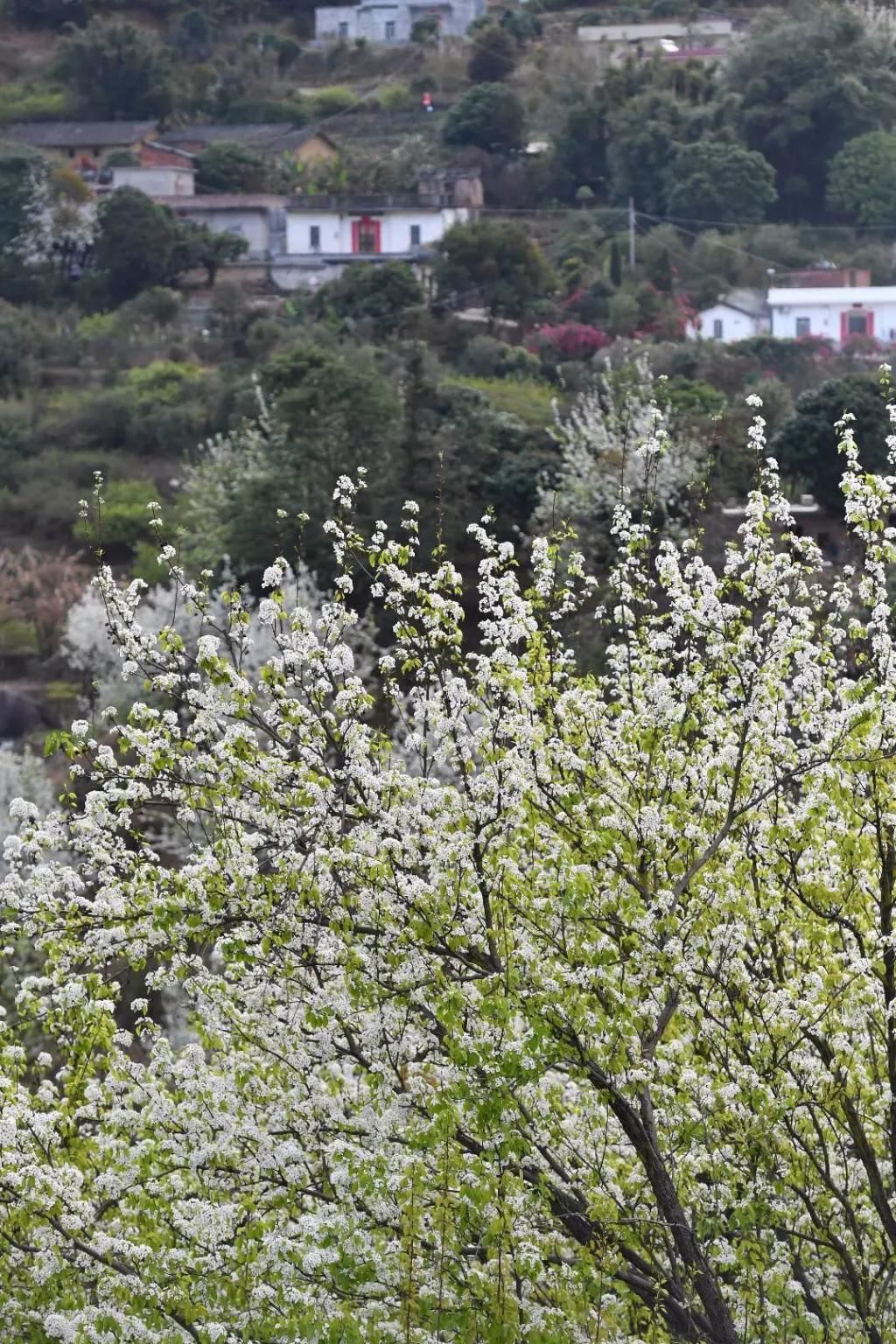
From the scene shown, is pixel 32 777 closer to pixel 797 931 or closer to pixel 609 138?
pixel 797 931

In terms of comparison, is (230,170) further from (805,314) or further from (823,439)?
(823,439)

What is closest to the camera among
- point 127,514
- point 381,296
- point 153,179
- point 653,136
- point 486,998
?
point 486,998

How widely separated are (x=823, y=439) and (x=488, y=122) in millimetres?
32695

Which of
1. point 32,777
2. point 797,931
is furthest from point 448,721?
point 32,777

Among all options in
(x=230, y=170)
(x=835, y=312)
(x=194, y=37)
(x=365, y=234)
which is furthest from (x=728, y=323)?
(x=194, y=37)

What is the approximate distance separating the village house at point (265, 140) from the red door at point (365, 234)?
5943mm

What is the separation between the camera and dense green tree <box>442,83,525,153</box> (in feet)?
189

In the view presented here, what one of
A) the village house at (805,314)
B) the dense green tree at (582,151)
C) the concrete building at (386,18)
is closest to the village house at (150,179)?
the dense green tree at (582,151)

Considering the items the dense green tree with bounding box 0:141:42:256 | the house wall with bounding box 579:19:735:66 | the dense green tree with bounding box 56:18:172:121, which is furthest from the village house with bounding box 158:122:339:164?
the house wall with bounding box 579:19:735:66

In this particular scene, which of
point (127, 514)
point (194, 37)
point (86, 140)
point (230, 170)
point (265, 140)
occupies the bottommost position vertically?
point (127, 514)

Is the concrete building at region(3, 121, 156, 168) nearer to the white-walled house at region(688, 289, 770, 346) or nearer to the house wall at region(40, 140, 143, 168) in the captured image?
the house wall at region(40, 140, 143, 168)

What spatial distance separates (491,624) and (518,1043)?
1812 mm

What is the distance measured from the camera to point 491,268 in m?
44.7

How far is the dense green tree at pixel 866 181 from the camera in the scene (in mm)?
52562
